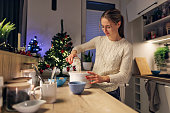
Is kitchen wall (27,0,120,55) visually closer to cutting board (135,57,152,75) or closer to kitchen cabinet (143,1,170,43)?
cutting board (135,57,152,75)

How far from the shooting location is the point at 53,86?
0.61 m

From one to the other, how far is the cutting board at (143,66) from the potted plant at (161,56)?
0.24 meters

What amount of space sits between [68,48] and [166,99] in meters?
1.71

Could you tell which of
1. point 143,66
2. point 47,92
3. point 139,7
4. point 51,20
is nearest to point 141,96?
point 143,66

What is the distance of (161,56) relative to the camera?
2635 millimetres

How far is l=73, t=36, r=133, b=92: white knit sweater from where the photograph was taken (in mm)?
1061

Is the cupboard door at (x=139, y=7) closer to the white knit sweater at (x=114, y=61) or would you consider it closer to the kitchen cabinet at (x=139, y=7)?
the kitchen cabinet at (x=139, y=7)

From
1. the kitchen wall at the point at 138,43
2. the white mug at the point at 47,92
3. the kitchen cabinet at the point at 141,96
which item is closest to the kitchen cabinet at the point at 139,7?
the kitchen wall at the point at 138,43

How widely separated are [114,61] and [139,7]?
5.94 ft

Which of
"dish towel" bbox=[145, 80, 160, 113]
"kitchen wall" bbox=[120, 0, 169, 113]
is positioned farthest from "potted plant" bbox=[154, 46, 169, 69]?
"dish towel" bbox=[145, 80, 160, 113]

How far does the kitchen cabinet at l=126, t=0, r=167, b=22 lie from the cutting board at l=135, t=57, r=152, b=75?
36.4 inches

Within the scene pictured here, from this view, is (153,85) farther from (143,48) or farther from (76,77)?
(76,77)

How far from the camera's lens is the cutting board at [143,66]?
2578mm

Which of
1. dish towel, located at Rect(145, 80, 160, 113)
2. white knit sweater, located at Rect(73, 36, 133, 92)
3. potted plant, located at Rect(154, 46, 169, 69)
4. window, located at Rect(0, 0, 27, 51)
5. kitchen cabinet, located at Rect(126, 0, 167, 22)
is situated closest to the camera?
white knit sweater, located at Rect(73, 36, 133, 92)
